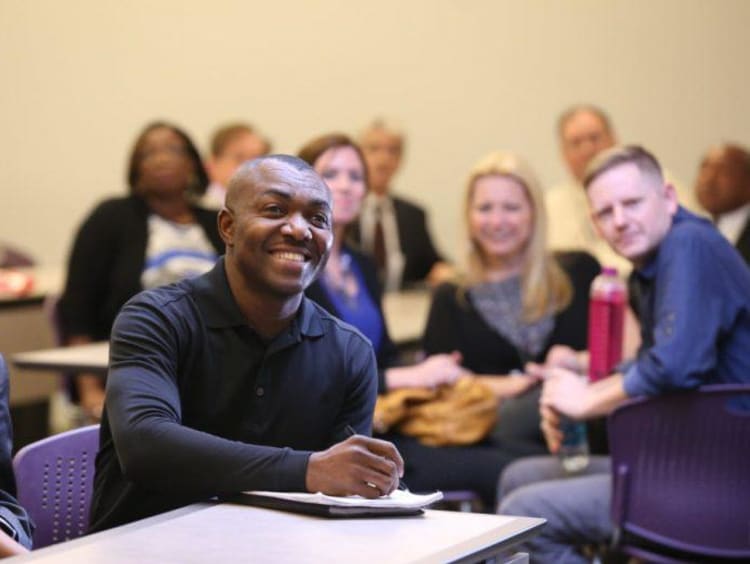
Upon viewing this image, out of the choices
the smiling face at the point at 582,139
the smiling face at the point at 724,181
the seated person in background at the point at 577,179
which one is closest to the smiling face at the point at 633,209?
the smiling face at the point at 724,181

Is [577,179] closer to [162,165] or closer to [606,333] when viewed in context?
[162,165]

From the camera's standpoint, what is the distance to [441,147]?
8.38 m

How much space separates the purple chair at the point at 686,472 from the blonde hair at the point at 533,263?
118cm

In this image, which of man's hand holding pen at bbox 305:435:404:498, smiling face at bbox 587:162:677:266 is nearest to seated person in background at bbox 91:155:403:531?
man's hand holding pen at bbox 305:435:404:498

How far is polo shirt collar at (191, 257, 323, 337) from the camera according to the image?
2.44 m

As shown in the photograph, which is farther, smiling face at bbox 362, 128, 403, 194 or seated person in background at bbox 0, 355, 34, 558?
smiling face at bbox 362, 128, 403, 194

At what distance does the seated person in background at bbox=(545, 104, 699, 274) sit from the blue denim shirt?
9.77 ft

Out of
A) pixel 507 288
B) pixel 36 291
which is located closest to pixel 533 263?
pixel 507 288

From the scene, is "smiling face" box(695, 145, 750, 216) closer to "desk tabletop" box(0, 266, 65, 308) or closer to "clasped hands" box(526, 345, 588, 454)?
"clasped hands" box(526, 345, 588, 454)

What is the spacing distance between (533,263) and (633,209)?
1.04 m

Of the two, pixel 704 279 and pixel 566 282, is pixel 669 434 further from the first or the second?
pixel 566 282

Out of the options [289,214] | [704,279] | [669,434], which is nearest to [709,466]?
[669,434]

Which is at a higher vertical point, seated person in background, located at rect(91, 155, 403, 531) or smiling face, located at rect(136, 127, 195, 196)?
smiling face, located at rect(136, 127, 195, 196)

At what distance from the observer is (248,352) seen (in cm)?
245
